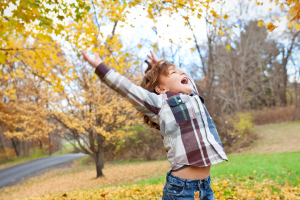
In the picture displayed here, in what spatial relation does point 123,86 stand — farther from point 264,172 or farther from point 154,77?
point 264,172

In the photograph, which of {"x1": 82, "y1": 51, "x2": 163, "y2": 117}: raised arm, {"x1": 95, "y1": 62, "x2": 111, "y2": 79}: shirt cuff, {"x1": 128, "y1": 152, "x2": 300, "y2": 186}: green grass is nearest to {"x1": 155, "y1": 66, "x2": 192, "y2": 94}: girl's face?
{"x1": 82, "y1": 51, "x2": 163, "y2": 117}: raised arm

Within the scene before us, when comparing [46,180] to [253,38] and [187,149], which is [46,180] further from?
[253,38]

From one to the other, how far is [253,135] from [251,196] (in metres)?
14.6

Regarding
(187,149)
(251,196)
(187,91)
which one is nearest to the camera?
(187,149)

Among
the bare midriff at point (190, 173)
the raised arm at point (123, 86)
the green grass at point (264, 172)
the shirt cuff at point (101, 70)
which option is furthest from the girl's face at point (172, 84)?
the green grass at point (264, 172)

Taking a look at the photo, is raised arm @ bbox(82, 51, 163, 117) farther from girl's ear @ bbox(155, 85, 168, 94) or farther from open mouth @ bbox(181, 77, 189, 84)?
open mouth @ bbox(181, 77, 189, 84)

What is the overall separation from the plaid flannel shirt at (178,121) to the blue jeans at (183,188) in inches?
4.0

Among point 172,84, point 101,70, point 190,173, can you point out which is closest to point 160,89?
point 172,84

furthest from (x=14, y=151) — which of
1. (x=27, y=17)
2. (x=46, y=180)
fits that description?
(x=27, y=17)

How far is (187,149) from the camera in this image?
1.61 meters

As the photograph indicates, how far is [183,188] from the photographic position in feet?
5.35

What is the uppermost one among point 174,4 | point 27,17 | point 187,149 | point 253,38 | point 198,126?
point 253,38

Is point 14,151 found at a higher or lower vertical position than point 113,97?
lower

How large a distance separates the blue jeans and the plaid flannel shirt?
0.10 meters
